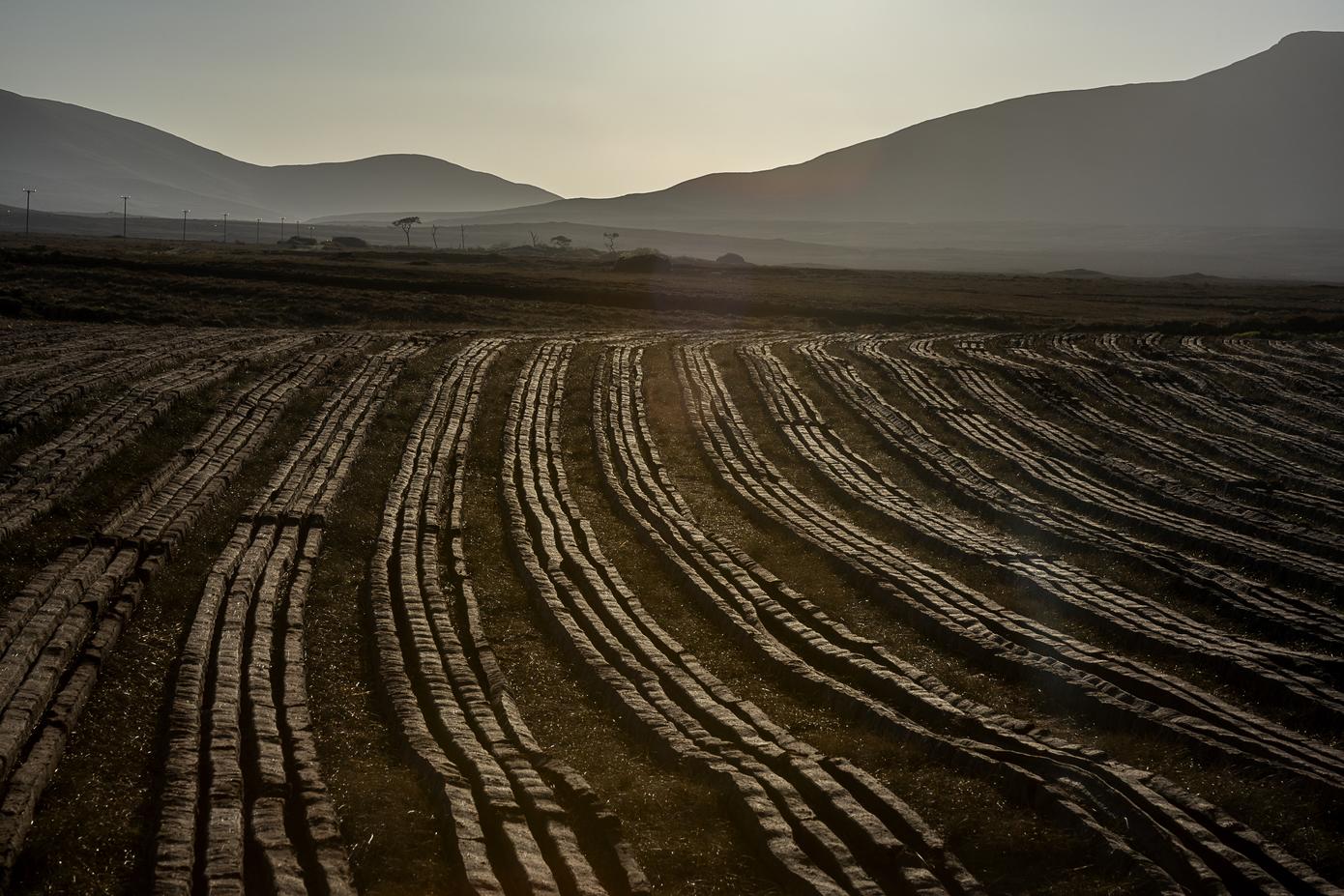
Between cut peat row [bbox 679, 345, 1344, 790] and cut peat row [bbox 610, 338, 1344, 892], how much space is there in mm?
669

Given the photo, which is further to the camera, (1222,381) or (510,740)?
(1222,381)

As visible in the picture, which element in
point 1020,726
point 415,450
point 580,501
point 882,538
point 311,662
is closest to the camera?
point 1020,726

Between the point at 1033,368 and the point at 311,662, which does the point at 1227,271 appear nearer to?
the point at 1033,368

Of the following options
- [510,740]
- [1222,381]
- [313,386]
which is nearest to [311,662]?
[510,740]

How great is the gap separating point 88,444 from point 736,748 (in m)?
8.26

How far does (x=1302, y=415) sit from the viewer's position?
19188 mm

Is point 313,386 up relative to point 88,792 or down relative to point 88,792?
up

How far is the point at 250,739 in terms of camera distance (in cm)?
634

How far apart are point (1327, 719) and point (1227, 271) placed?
468ft

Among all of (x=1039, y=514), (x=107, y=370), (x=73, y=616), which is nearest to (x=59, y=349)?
(x=107, y=370)

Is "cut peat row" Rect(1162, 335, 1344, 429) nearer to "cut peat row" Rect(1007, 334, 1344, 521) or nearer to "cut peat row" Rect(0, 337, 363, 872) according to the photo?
"cut peat row" Rect(1007, 334, 1344, 521)

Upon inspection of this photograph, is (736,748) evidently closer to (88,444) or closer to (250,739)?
(250,739)

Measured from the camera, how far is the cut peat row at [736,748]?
18.4 ft

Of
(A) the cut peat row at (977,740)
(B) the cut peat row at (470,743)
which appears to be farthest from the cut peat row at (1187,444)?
(B) the cut peat row at (470,743)
